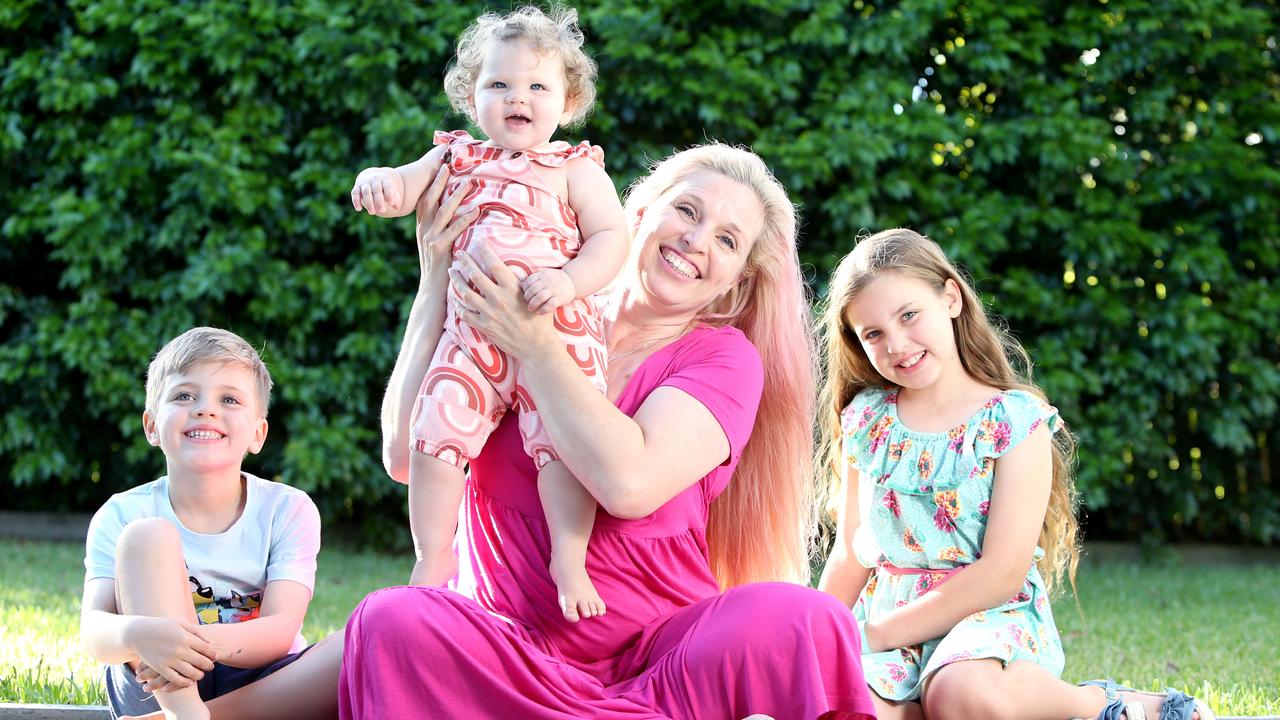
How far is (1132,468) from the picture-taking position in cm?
659

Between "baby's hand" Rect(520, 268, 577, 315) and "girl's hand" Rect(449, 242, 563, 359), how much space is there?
0.07 feet

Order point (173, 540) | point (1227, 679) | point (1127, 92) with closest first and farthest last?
point (173, 540) < point (1227, 679) < point (1127, 92)

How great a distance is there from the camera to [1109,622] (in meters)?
5.02

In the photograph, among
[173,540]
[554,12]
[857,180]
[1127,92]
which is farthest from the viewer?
[1127,92]

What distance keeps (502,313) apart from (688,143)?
427 cm

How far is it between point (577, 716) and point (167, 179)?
200 inches

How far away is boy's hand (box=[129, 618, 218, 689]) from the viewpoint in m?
2.11

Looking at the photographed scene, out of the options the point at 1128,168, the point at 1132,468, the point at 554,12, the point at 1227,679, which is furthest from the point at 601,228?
the point at 1132,468

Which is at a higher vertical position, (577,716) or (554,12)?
(554,12)

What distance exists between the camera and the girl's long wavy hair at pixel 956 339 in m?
2.85

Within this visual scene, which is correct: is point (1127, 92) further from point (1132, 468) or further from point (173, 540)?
point (173, 540)

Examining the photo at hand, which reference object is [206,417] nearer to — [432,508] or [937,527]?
[432,508]

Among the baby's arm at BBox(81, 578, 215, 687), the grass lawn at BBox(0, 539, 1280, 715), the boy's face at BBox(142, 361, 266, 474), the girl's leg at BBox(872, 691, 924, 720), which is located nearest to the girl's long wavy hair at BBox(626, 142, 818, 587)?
the girl's leg at BBox(872, 691, 924, 720)

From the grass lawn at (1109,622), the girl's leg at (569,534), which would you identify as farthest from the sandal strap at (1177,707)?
the girl's leg at (569,534)
